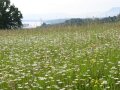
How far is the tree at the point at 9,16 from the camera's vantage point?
62.1 m

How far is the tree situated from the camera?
62125mm

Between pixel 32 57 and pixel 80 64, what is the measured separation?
2.56m

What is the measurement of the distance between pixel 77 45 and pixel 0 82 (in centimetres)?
642

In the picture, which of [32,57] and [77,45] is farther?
[77,45]

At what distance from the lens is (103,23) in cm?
2366

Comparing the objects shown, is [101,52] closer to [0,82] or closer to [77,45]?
[77,45]

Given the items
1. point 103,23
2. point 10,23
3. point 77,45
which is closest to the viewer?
point 77,45

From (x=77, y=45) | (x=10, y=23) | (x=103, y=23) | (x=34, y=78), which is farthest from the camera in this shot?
(x=10, y=23)

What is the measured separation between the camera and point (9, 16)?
209 ft

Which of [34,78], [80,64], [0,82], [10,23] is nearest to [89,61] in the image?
[80,64]

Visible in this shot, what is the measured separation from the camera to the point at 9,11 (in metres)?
64.1

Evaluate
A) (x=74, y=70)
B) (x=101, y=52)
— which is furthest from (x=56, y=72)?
(x=101, y=52)

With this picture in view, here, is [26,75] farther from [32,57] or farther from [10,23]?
[10,23]

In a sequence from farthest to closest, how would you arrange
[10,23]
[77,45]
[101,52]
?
[10,23] → [77,45] → [101,52]
